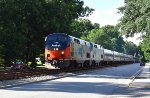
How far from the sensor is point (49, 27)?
2376 inches

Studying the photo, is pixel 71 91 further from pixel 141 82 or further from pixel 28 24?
pixel 28 24

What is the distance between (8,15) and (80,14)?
2587 cm

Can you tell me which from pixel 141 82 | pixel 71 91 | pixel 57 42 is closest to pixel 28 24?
pixel 57 42

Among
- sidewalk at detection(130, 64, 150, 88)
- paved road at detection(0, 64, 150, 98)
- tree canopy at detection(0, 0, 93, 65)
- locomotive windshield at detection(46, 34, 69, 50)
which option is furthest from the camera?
tree canopy at detection(0, 0, 93, 65)

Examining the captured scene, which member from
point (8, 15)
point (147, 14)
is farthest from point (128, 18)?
point (8, 15)

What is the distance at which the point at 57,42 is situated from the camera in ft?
149

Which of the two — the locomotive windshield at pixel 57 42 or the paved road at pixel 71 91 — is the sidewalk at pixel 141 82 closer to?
the paved road at pixel 71 91

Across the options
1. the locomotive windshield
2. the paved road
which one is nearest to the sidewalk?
the paved road

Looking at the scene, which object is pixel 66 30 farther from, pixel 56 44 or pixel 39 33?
pixel 56 44

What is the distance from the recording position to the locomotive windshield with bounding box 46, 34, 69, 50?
45250 mm

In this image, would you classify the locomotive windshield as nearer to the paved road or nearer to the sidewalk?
the sidewalk

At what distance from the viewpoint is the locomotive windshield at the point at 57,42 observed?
148 ft

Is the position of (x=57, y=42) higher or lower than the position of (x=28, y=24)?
lower

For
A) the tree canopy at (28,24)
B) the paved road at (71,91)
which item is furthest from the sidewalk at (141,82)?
the tree canopy at (28,24)
